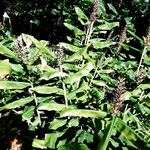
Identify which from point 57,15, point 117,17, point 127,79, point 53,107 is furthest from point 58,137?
point 57,15

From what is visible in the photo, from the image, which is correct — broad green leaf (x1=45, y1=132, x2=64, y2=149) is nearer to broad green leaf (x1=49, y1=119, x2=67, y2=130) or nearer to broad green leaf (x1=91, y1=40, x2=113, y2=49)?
broad green leaf (x1=49, y1=119, x2=67, y2=130)

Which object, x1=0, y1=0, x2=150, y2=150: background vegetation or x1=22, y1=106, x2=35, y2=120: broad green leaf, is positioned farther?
x1=22, y1=106, x2=35, y2=120: broad green leaf

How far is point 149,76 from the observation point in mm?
2434

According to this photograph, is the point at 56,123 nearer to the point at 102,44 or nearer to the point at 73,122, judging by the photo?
the point at 73,122

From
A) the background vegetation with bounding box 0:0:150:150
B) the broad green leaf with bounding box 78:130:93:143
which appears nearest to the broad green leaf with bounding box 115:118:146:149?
the background vegetation with bounding box 0:0:150:150

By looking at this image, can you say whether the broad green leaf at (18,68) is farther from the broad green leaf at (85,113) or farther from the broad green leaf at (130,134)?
the broad green leaf at (130,134)

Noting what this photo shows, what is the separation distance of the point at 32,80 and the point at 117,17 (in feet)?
5.02

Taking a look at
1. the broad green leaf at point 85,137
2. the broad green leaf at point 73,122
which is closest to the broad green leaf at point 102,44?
the broad green leaf at point 73,122

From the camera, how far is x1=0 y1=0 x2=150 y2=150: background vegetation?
5.73ft

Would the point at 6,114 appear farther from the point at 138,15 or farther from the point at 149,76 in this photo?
the point at 138,15

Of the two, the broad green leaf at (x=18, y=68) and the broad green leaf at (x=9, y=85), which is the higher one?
the broad green leaf at (x=18, y=68)

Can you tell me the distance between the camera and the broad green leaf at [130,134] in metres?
1.47

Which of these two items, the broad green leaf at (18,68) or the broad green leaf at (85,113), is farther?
the broad green leaf at (18,68)

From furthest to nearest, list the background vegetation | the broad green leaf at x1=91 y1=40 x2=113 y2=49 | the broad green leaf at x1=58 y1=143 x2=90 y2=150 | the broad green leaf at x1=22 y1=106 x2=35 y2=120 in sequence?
the broad green leaf at x1=91 y1=40 x2=113 y2=49, the broad green leaf at x1=22 y1=106 x2=35 y2=120, the background vegetation, the broad green leaf at x1=58 y1=143 x2=90 y2=150
